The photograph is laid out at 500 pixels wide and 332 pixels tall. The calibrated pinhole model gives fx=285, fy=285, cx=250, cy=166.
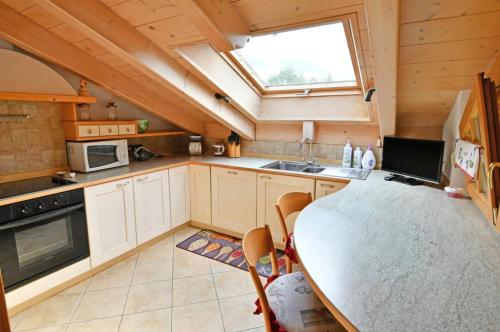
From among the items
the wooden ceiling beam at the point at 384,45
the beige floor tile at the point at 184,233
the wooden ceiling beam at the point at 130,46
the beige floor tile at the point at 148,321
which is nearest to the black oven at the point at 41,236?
the beige floor tile at the point at 148,321

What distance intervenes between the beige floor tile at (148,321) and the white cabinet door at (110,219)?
0.72 metres

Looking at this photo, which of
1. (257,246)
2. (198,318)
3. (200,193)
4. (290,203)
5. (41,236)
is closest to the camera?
(257,246)

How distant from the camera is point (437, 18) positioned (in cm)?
141

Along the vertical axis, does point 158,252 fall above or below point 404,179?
below

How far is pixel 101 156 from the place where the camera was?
267 cm

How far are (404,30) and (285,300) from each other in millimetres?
1503

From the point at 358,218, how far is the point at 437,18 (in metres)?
1.07

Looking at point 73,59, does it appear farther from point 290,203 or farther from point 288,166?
point 288,166

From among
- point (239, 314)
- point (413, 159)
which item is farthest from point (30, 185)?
point (413, 159)

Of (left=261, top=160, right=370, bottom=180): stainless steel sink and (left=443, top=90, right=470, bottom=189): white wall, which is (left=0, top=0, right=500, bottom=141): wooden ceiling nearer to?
(left=443, top=90, right=470, bottom=189): white wall

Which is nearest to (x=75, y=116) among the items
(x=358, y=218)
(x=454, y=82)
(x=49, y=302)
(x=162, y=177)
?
(x=162, y=177)

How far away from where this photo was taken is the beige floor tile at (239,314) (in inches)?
74.2

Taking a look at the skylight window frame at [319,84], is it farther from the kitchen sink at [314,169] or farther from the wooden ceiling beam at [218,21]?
the kitchen sink at [314,169]

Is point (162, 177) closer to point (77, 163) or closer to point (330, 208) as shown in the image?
point (77, 163)
